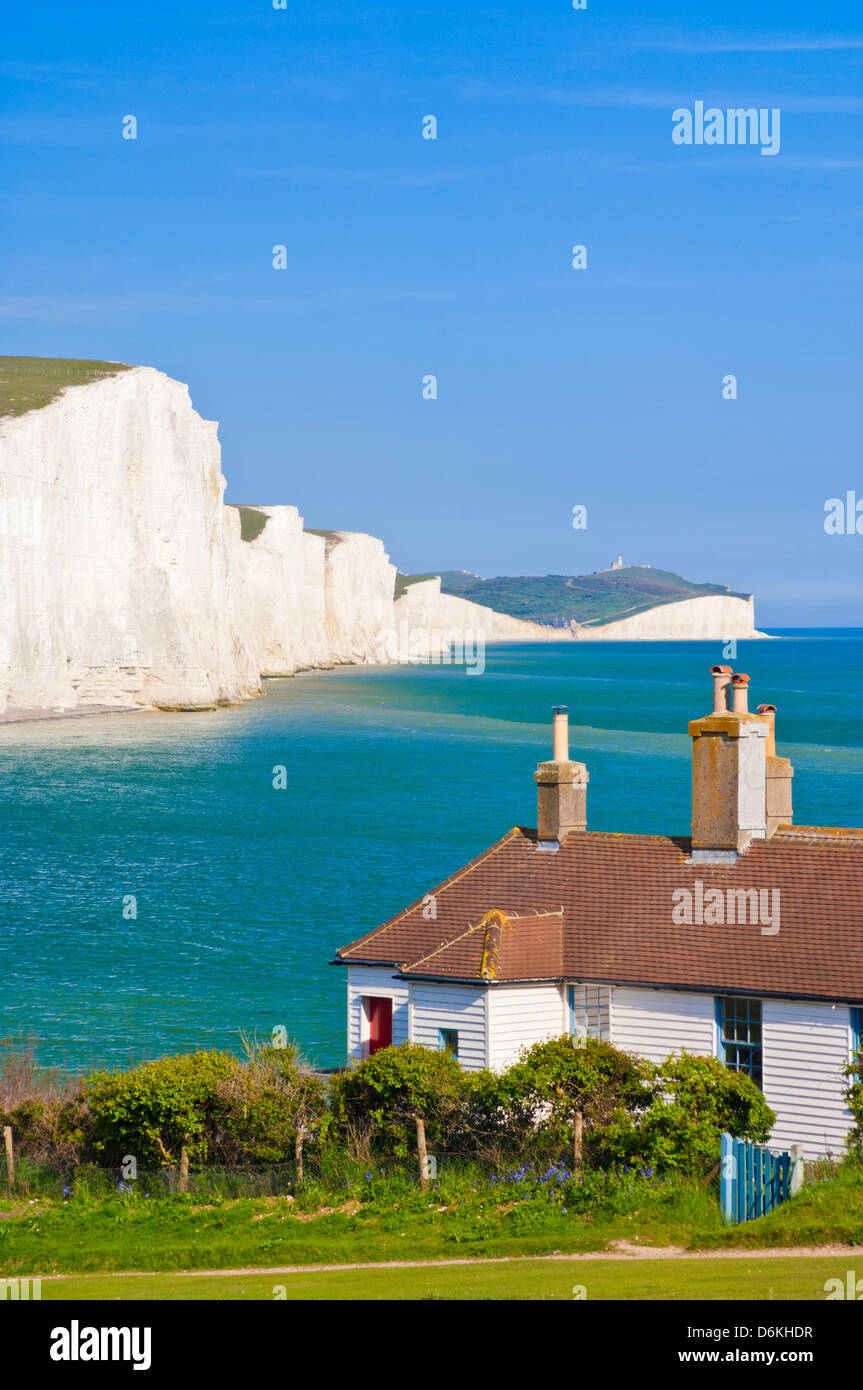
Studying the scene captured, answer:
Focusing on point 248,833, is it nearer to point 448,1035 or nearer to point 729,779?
point 448,1035

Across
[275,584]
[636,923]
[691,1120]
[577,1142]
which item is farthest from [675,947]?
[275,584]

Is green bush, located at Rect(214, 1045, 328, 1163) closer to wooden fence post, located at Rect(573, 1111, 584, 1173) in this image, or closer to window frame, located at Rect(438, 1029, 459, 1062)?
window frame, located at Rect(438, 1029, 459, 1062)

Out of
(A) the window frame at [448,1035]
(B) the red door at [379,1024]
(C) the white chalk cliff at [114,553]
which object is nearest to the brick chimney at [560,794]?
(B) the red door at [379,1024]

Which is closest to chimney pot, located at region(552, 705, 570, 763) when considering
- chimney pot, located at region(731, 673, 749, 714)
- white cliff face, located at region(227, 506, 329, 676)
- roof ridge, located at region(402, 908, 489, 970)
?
chimney pot, located at region(731, 673, 749, 714)

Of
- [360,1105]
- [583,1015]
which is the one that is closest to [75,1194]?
[360,1105]

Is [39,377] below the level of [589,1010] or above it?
above
